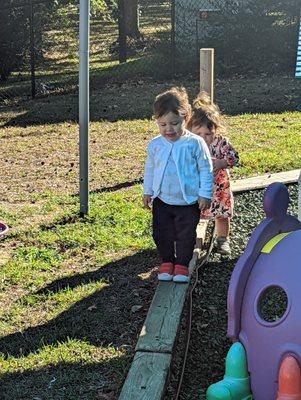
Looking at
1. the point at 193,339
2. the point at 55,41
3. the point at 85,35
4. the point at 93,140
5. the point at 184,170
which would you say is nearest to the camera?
the point at 193,339

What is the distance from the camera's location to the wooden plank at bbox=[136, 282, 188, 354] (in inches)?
151

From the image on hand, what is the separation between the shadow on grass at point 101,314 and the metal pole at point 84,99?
3.73ft

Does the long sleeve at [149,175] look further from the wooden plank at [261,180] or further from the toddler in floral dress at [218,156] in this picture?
the wooden plank at [261,180]

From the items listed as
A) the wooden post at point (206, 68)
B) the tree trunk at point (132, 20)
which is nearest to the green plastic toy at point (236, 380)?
the wooden post at point (206, 68)

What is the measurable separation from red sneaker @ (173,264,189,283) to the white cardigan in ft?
1.41

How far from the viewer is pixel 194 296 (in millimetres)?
4664

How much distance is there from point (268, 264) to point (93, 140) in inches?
264

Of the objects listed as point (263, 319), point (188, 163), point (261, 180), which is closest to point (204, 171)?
point (188, 163)

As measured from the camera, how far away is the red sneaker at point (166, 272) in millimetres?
4656

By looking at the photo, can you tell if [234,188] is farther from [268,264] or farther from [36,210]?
[268,264]

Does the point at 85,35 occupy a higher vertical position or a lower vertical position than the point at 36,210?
higher

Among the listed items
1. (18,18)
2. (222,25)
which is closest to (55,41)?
(18,18)

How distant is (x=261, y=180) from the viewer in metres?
7.12

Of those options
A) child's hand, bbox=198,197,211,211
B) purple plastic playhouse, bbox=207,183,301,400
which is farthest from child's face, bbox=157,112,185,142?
purple plastic playhouse, bbox=207,183,301,400
